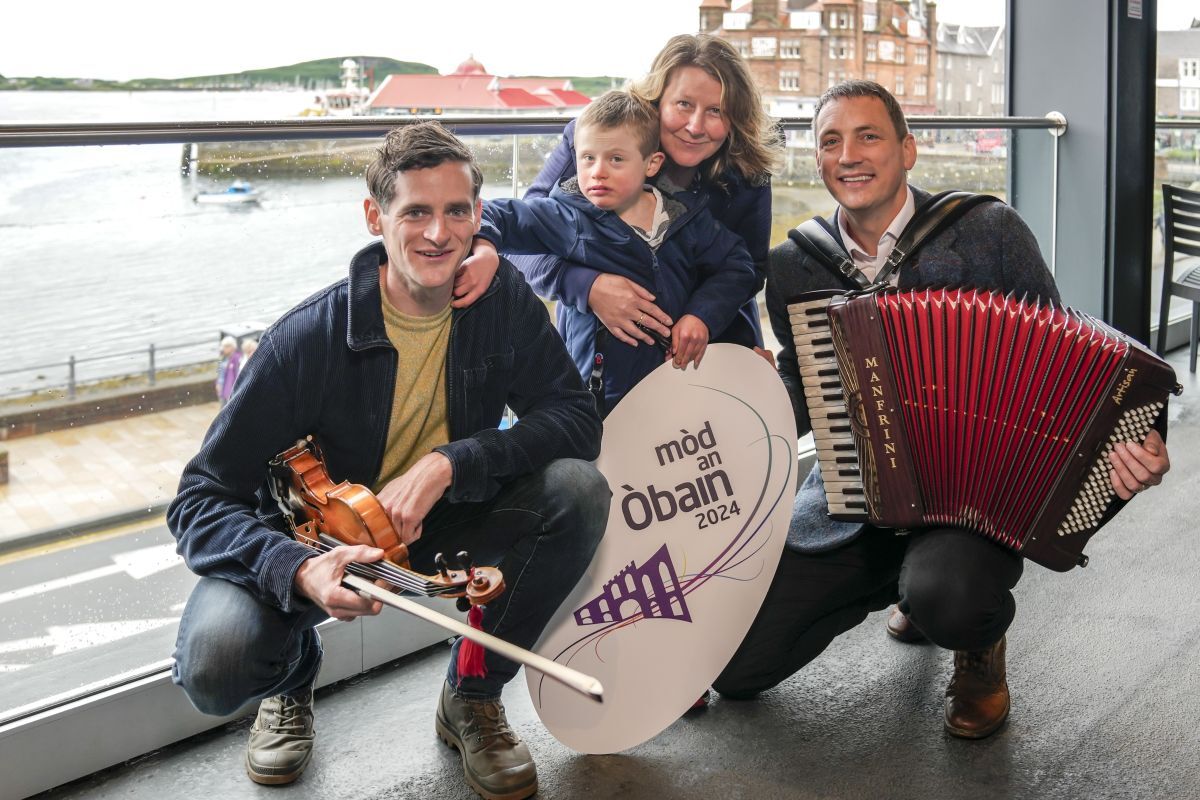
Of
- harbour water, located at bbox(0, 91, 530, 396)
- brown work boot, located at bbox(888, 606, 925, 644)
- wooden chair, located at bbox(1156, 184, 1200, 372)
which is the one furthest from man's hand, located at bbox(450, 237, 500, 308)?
wooden chair, located at bbox(1156, 184, 1200, 372)

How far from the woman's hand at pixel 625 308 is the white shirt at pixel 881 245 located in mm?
396

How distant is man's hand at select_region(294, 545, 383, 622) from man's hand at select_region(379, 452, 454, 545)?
0.14m

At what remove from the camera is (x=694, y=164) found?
2111 millimetres

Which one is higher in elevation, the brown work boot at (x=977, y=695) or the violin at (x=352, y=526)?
the violin at (x=352, y=526)

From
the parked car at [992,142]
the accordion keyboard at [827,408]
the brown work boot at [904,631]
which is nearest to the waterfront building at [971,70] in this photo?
the parked car at [992,142]

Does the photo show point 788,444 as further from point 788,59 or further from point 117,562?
point 788,59

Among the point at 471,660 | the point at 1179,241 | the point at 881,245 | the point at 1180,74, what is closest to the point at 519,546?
the point at 471,660

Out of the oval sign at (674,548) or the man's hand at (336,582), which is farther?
the oval sign at (674,548)

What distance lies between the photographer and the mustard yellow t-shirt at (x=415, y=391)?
180 centimetres

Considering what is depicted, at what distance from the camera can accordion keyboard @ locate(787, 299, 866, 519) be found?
1976 mm

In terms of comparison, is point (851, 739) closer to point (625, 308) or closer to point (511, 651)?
point (625, 308)

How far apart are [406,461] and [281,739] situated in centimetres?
54

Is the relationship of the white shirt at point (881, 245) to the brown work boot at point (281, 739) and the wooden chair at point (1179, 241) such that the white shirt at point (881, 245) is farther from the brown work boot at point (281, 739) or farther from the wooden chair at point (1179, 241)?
the wooden chair at point (1179, 241)

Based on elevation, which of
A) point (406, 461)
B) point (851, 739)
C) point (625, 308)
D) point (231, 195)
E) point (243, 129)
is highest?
point (243, 129)
